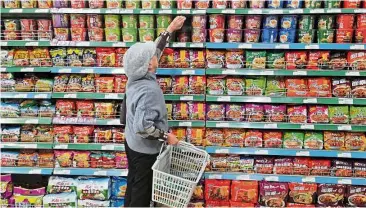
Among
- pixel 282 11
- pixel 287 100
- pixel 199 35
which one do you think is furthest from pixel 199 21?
pixel 287 100

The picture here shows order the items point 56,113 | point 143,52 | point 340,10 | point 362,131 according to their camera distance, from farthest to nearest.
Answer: point 56,113 → point 362,131 → point 340,10 → point 143,52

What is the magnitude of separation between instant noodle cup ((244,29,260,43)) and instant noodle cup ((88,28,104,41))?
4.69 feet

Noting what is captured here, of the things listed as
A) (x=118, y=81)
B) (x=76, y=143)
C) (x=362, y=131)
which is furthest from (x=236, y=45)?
(x=76, y=143)

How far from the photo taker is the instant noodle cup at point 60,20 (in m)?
3.66

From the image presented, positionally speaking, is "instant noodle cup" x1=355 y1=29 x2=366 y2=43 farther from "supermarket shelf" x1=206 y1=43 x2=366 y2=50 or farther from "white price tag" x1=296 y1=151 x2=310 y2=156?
"white price tag" x1=296 y1=151 x2=310 y2=156

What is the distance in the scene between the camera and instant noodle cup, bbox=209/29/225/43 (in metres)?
3.54

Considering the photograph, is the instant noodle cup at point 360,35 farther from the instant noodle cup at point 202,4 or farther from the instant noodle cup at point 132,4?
the instant noodle cup at point 132,4

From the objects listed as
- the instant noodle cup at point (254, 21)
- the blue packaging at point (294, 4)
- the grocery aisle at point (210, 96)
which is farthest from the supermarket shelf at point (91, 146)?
the blue packaging at point (294, 4)

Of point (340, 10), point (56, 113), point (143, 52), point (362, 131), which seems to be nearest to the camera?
point (143, 52)

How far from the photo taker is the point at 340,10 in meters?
3.34

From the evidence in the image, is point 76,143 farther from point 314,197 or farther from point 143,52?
point 314,197

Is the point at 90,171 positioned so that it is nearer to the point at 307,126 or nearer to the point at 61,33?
the point at 61,33

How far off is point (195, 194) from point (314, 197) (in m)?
1.21

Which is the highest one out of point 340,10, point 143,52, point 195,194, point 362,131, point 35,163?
point 340,10
